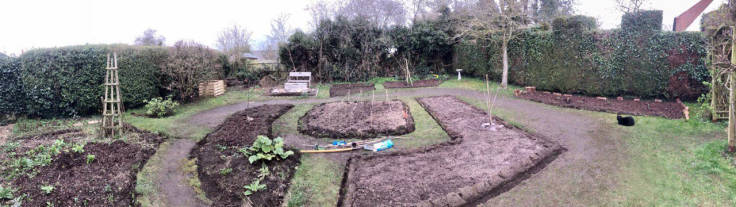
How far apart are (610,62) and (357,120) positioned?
28.2 feet

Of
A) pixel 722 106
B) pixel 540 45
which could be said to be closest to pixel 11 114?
pixel 540 45

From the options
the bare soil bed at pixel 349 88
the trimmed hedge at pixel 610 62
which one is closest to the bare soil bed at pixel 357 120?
the bare soil bed at pixel 349 88

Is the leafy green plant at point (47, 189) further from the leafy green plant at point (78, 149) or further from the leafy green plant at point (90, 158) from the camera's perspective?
the leafy green plant at point (78, 149)

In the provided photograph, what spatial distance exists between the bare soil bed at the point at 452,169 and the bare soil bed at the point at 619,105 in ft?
11.9

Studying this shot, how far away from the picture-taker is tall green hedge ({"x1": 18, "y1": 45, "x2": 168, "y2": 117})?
9.09 metres

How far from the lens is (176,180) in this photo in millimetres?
5465

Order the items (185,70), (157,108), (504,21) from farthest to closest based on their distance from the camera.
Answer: (504,21)
(185,70)
(157,108)

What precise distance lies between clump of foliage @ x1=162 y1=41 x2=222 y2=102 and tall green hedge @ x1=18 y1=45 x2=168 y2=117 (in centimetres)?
107

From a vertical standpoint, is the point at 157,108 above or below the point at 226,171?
above

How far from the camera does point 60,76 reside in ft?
30.5

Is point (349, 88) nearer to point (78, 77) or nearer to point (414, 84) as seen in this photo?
point (414, 84)

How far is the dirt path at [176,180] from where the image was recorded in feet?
15.8

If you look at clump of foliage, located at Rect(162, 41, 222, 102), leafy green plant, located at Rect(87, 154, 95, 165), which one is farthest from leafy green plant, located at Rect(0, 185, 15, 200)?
clump of foliage, located at Rect(162, 41, 222, 102)

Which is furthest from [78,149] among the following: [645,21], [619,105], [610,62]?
[645,21]
